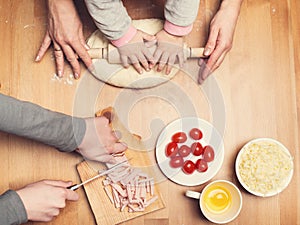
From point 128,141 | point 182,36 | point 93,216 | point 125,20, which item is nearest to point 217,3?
point 182,36

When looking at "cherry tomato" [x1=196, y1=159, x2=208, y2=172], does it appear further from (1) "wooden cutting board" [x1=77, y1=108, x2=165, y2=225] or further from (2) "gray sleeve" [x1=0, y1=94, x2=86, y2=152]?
(2) "gray sleeve" [x1=0, y1=94, x2=86, y2=152]

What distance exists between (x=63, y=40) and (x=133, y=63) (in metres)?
0.14

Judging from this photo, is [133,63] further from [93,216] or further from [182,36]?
[93,216]

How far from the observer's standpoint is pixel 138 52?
3.31 ft

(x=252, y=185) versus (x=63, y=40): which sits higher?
(x=63, y=40)

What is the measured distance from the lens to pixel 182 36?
1.02 metres

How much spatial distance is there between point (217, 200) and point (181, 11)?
351 mm

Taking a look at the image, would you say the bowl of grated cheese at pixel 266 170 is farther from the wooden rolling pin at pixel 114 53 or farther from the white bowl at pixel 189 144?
the wooden rolling pin at pixel 114 53

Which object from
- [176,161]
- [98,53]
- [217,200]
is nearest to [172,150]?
[176,161]

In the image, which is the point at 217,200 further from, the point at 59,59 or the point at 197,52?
the point at 59,59

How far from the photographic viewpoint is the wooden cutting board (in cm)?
100

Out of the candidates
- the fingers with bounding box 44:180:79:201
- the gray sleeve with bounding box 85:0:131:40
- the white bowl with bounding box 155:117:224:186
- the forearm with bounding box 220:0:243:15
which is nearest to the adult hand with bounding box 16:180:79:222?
the fingers with bounding box 44:180:79:201

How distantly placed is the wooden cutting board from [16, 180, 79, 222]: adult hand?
39 mm

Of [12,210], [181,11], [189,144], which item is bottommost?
[12,210]
